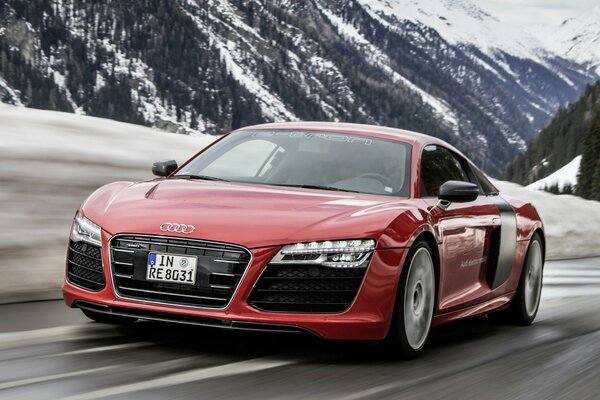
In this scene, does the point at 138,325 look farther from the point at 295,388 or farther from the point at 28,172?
the point at 28,172

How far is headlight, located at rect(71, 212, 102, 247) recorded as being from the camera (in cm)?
522

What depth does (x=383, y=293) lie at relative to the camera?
510cm

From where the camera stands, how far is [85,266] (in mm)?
5301

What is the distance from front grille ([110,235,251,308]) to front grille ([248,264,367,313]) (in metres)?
0.13

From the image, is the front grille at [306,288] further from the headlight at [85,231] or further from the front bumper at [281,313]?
the headlight at [85,231]

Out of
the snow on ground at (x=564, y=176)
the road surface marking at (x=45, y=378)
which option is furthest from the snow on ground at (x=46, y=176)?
the snow on ground at (x=564, y=176)

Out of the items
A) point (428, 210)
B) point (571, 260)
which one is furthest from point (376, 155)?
point (571, 260)

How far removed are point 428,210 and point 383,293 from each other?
86 cm

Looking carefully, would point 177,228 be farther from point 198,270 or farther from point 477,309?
point 477,309

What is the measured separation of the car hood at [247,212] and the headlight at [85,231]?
1.4 inches

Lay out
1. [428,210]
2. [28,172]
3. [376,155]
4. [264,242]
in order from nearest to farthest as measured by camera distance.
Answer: [264,242] → [428,210] → [376,155] → [28,172]

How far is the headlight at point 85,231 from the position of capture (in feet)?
17.1

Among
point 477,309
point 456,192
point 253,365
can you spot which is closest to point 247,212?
point 253,365

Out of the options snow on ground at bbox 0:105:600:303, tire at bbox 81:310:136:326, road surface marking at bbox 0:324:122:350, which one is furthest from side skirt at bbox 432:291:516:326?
snow on ground at bbox 0:105:600:303
